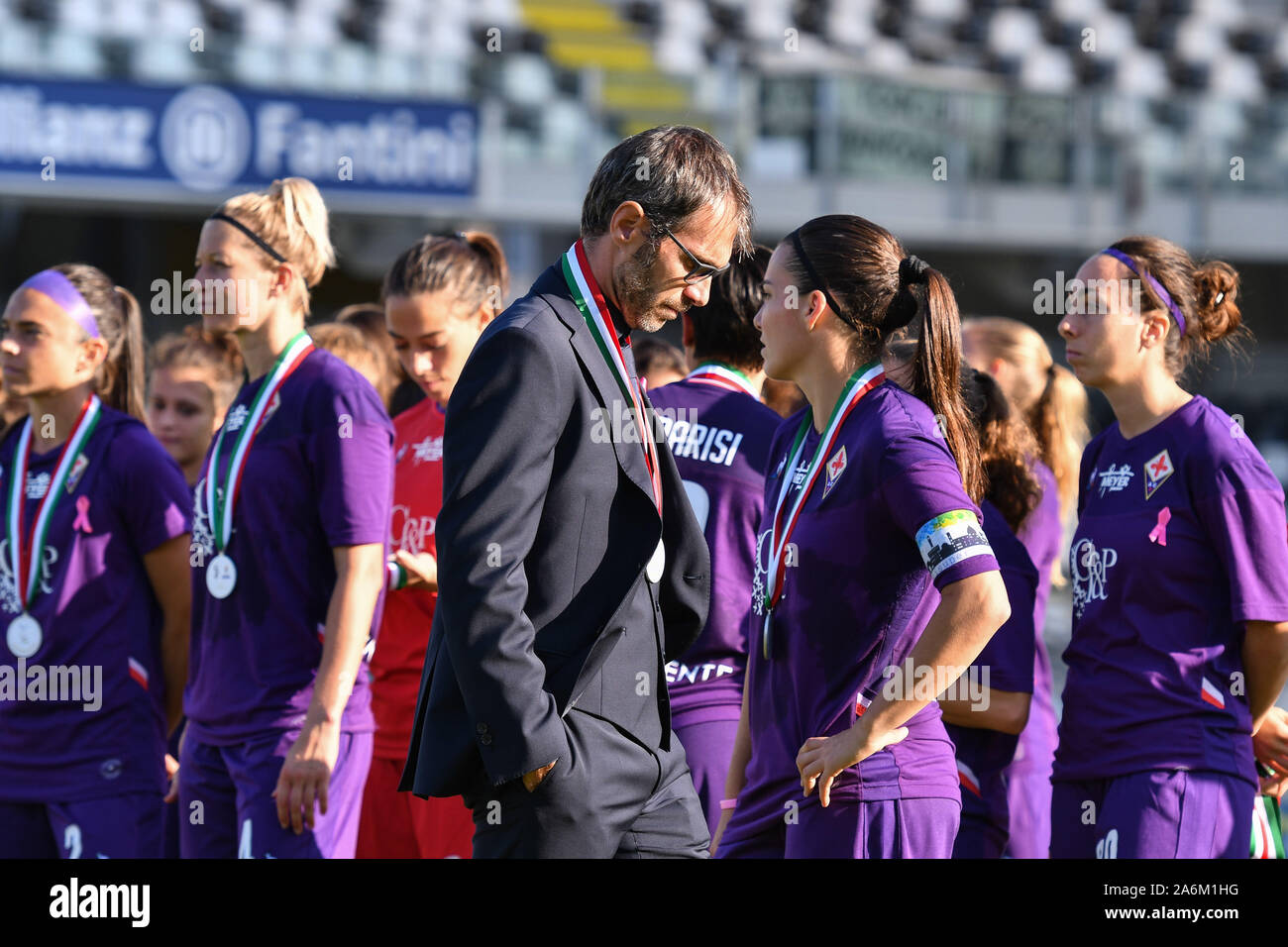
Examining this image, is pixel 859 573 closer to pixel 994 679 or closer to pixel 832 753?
pixel 832 753

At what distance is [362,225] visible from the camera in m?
13.8

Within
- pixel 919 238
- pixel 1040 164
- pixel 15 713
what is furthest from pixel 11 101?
pixel 15 713

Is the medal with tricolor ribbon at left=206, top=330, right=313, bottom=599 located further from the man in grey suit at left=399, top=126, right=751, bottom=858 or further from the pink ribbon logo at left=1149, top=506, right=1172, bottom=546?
the pink ribbon logo at left=1149, top=506, right=1172, bottom=546

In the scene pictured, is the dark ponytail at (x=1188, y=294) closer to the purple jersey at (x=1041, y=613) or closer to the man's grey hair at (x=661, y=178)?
the purple jersey at (x=1041, y=613)

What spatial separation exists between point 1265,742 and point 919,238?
1082 centimetres

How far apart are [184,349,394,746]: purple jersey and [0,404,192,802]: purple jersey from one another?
288mm

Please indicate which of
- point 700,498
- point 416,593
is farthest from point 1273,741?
point 416,593

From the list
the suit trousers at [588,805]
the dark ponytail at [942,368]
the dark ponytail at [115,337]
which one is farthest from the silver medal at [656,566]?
the dark ponytail at [115,337]

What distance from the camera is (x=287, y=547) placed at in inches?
127

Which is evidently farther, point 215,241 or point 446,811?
point 446,811

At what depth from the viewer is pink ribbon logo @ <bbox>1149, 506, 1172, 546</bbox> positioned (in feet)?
10.2

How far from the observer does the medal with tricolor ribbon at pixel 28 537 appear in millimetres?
3457

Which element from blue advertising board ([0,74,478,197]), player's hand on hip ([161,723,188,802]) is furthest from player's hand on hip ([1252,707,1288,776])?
blue advertising board ([0,74,478,197])
